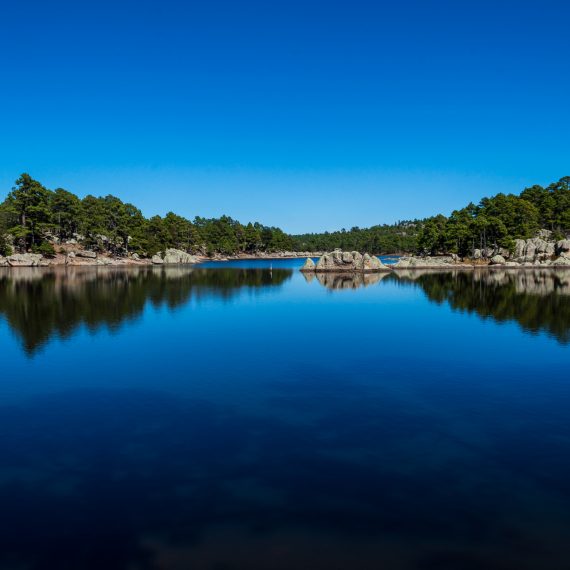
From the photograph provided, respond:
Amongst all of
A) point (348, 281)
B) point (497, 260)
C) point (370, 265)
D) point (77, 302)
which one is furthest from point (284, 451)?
point (497, 260)

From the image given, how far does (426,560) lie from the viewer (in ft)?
36.3

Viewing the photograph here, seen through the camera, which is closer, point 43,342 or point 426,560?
point 426,560

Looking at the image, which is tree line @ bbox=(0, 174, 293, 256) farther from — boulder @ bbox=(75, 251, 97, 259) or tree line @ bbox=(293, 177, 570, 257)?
tree line @ bbox=(293, 177, 570, 257)

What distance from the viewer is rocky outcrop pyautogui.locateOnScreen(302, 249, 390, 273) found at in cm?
13838

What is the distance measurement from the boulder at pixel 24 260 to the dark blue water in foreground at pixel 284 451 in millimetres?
102573

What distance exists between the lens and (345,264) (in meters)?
140

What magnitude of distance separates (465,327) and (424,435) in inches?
1121

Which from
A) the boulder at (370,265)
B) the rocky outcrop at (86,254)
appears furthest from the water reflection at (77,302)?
the rocky outcrop at (86,254)

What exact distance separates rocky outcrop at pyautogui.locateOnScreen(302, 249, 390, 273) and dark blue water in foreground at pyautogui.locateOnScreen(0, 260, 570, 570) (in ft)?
324

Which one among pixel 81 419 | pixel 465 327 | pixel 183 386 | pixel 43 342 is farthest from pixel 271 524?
pixel 465 327

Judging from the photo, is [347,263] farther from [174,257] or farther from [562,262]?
[174,257]

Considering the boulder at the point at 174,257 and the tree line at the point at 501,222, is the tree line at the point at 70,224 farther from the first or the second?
the tree line at the point at 501,222

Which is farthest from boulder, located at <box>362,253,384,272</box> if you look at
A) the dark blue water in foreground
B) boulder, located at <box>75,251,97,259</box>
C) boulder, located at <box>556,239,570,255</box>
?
the dark blue water in foreground

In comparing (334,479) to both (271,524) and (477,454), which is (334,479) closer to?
(271,524)
